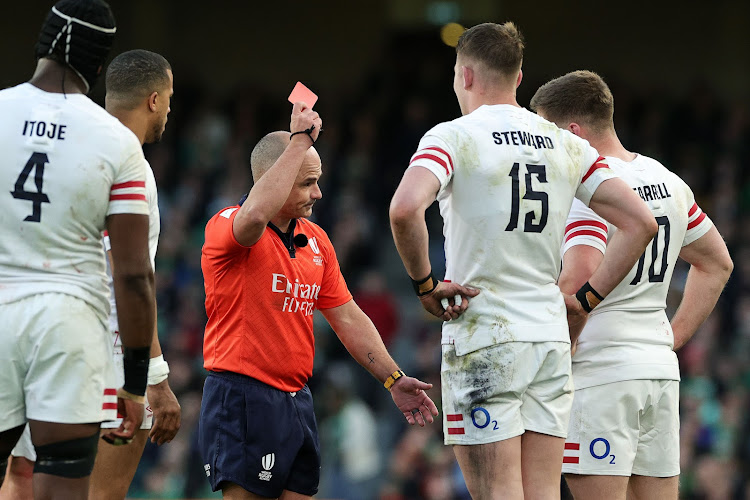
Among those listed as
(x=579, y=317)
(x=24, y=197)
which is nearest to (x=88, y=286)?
(x=24, y=197)

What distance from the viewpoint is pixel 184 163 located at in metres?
16.2

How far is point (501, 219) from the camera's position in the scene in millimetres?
4523

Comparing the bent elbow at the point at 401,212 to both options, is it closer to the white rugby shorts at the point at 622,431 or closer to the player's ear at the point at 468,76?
the player's ear at the point at 468,76

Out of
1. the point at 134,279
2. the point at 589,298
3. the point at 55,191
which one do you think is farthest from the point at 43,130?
the point at 589,298

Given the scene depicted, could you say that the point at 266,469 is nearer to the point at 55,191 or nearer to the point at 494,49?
the point at 55,191

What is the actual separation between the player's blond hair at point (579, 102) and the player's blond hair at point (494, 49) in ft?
2.18

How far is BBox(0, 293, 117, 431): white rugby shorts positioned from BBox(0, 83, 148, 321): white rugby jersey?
0.07 m

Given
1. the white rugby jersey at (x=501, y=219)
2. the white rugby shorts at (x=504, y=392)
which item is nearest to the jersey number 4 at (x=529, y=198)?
the white rugby jersey at (x=501, y=219)

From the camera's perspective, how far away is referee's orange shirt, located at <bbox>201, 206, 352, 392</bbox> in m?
4.96

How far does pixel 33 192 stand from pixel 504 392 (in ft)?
6.78

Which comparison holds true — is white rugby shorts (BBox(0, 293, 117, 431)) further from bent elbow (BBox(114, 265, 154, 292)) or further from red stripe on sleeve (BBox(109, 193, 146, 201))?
red stripe on sleeve (BBox(109, 193, 146, 201))

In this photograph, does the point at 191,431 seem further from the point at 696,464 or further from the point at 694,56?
the point at 694,56

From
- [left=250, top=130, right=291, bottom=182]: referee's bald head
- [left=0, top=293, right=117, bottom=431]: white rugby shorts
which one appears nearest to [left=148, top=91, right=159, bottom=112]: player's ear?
[left=250, top=130, right=291, bottom=182]: referee's bald head

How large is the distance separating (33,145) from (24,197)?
193mm
